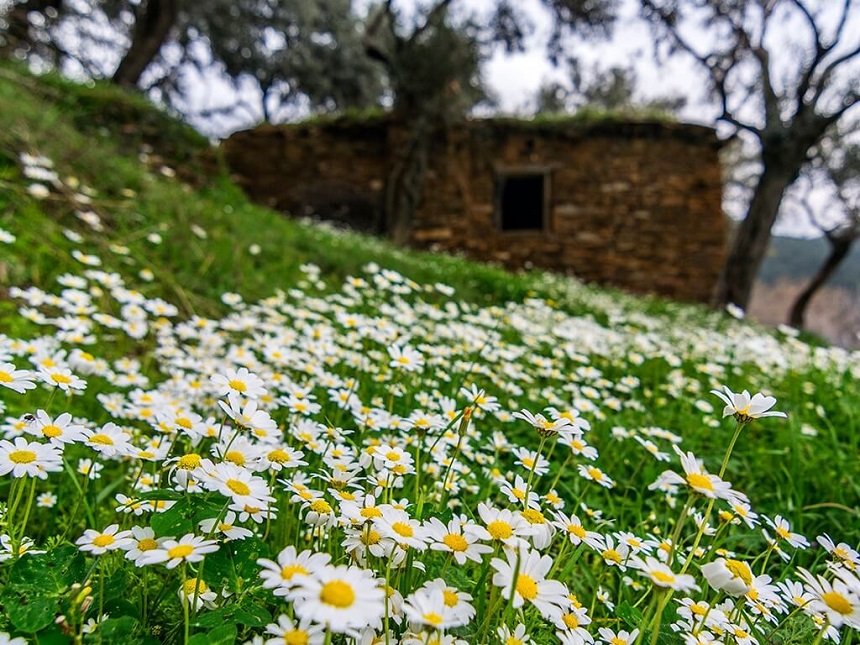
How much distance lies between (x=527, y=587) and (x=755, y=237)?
10.1m

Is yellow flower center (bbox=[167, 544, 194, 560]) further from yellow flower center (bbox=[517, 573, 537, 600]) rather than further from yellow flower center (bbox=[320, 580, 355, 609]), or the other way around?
yellow flower center (bbox=[517, 573, 537, 600])

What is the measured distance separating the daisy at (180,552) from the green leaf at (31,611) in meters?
0.13

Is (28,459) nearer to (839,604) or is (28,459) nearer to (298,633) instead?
(298,633)

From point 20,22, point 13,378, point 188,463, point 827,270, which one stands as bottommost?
point 827,270

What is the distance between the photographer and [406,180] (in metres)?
9.86

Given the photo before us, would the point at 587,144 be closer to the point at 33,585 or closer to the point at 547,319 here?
the point at 547,319

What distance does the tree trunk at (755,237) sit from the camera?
9039mm

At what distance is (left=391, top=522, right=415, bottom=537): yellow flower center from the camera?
2.53 feet

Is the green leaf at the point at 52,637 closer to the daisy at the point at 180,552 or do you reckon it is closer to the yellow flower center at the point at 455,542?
the daisy at the point at 180,552

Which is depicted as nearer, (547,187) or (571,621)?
(571,621)

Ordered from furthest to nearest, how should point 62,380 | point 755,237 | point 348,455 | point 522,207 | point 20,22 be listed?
point 522,207, point 20,22, point 755,237, point 348,455, point 62,380

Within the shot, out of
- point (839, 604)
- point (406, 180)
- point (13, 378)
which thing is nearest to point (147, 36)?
point (406, 180)

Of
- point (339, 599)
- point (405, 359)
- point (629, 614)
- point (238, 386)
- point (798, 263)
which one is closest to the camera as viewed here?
point (339, 599)

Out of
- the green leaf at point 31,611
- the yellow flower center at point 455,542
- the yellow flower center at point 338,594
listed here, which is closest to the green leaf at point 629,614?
the yellow flower center at point 455,542
